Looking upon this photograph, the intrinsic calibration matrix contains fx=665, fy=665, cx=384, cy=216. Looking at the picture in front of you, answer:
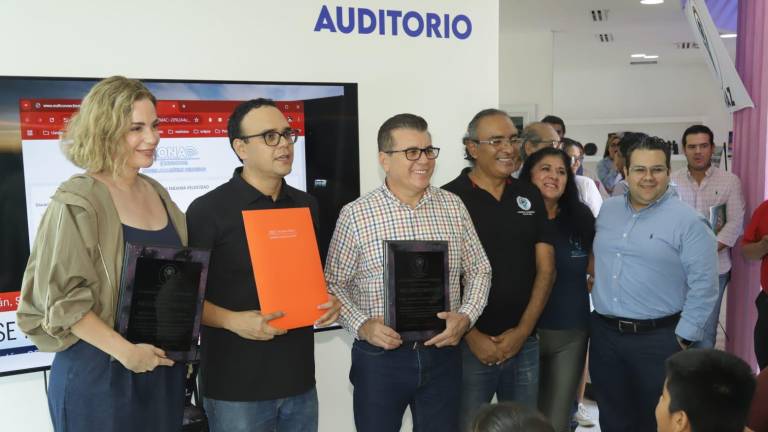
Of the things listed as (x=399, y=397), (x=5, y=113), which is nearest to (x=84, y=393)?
(x=399, y=397)

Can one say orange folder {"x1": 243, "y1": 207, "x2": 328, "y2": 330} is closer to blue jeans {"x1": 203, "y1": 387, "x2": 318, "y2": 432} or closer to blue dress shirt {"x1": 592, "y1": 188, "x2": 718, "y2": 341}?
blue jeans {"x1": 203, "y1": 387, "x2": 318, "y2": 432}

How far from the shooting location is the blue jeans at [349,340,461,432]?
103 inches

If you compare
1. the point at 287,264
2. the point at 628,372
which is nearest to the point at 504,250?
the point at 628,372

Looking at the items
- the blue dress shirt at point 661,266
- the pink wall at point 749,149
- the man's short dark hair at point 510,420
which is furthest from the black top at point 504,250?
the pink wall at point 749,149

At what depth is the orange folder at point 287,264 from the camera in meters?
2.27

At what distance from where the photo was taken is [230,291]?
2.30 metres

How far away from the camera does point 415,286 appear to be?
8.39 feet

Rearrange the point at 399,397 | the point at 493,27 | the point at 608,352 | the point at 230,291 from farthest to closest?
the point at 493,27, the point at 608,352, the point at 399,397, the point at 230,291

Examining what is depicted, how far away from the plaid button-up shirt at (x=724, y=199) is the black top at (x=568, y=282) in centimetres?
177

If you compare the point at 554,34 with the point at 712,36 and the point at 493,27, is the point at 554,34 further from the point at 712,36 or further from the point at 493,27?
the point at 493,27

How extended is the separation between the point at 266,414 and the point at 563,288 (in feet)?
5.23

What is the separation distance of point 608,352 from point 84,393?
230cm

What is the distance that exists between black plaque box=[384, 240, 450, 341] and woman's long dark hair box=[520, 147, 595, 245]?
939 mm

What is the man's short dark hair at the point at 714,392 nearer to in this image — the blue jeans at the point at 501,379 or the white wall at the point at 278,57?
the blue jeans at the point at 501,379
